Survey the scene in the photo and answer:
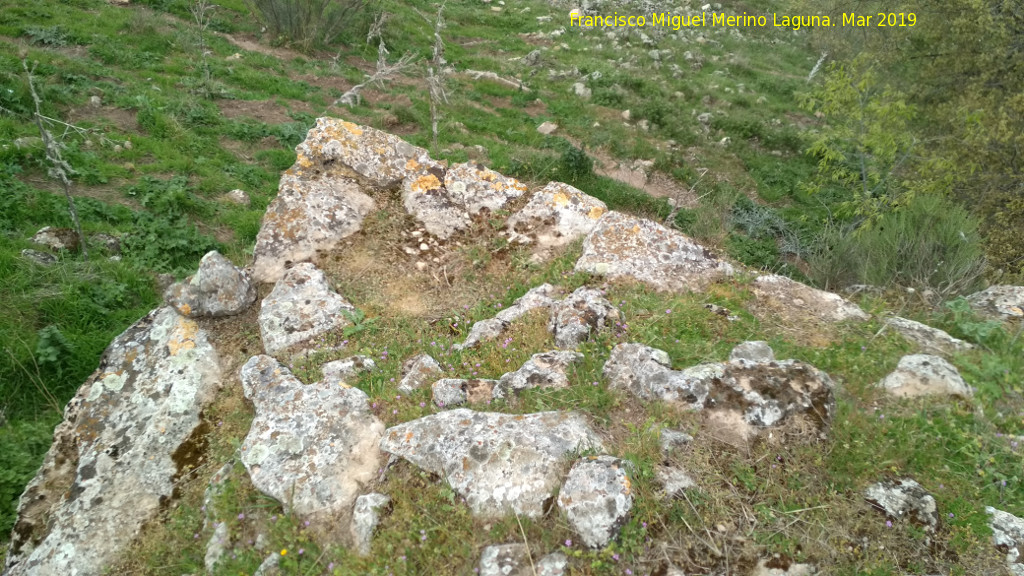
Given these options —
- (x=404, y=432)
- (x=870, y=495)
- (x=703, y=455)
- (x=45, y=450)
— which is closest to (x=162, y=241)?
(x=45, y=450)

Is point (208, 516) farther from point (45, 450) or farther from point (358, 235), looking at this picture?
point (358, 235)

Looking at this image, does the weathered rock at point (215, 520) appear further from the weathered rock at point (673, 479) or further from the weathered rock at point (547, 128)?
the weathered rock at point (547, 128)

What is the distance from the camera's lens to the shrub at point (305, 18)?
12.9m

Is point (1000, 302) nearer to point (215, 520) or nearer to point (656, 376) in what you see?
point (656, 376)

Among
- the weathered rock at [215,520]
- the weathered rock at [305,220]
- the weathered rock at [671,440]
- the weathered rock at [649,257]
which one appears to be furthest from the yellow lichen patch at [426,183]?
the weathered rock at [671,440]

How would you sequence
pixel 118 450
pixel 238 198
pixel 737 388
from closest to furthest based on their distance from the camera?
pixel 737 388 → pixel 118 450 → pixel 238 198

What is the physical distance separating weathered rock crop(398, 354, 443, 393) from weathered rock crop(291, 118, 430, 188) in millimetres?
2744

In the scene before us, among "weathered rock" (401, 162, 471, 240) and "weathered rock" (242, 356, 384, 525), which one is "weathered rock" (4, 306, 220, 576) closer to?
"weathered rock" (242, 356, 384, 525)

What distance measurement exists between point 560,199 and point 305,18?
1113 centimetres

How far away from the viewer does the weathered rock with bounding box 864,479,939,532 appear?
258 centimetres

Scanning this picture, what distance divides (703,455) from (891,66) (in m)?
12.0

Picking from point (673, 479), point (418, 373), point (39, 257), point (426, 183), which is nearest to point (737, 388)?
point (673, 479)

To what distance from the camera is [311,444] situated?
3205 millimetres

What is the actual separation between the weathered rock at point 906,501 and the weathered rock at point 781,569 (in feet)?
1.81
